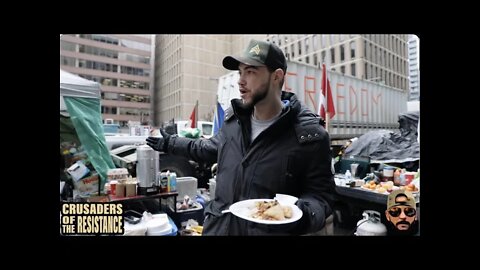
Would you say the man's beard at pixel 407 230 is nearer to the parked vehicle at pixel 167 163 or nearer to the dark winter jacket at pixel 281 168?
the dark winter jacket at pixel 281 168

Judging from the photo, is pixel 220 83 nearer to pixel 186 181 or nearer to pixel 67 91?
pixel 186 181

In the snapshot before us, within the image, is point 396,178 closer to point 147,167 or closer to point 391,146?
point 391,146

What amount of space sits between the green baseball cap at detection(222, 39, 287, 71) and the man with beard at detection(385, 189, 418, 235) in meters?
1.73

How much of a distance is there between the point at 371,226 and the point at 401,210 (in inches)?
12.0

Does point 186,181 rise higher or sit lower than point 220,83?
lower

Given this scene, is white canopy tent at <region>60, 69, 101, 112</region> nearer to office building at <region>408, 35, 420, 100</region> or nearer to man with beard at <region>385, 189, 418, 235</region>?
office building at <region>408, 35, 420, 100</region>

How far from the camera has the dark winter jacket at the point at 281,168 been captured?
5.82 ft

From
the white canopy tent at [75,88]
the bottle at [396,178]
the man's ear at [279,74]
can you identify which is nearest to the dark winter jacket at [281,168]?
the man's ear at [279,74]

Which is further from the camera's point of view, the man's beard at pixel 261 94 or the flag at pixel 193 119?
the flag at pixel 193 119

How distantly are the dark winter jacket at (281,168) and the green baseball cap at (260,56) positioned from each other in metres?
0.31

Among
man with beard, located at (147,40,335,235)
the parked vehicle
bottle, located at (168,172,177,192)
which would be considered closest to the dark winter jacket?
man with beard, located at (147,40,335,235)

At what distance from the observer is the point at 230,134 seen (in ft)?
Result: 6.52
